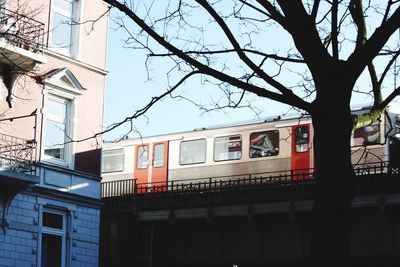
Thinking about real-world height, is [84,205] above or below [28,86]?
below

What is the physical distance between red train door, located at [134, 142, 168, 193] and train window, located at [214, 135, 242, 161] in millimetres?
2952

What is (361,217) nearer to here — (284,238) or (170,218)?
(284,238)

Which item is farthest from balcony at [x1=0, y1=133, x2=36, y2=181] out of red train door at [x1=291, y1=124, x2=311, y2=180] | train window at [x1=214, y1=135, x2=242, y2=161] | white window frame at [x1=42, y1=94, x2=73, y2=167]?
train window at [x1=214, y1=135, x2=242, y2=161]

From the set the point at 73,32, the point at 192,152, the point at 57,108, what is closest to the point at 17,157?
the point at 57,108

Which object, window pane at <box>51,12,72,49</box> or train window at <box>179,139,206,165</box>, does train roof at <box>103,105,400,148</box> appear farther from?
window pane at <box>51,12,72,49</box>

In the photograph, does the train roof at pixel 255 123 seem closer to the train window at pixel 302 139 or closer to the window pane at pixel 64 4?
the train window at pixel 302 139

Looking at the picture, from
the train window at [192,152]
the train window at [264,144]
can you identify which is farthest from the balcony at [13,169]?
the train window at [192,152]

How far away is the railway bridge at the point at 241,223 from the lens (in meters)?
33.0

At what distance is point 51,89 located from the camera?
2947 centimetres

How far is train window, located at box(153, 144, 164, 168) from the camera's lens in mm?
45562

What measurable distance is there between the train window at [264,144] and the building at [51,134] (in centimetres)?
1170

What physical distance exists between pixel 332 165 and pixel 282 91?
0.86 metres

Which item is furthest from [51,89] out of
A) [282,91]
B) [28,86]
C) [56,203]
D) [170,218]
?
[282,91]

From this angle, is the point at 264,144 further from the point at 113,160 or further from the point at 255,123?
the point at 113,160
